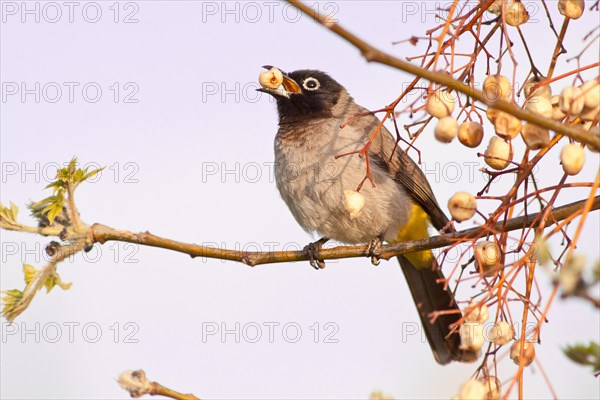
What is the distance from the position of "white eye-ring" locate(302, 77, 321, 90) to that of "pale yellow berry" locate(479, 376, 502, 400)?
3677 millimetres

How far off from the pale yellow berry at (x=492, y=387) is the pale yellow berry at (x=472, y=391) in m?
0.02

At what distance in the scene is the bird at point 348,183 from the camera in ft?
15.4

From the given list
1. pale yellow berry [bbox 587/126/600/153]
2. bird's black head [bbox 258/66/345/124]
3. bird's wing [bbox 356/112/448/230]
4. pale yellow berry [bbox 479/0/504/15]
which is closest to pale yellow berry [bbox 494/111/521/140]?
pale yellow berry [bbox 587/126/600/153]

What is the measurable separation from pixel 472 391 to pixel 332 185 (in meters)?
2.87

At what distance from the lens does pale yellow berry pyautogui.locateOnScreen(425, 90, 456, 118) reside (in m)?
2.12

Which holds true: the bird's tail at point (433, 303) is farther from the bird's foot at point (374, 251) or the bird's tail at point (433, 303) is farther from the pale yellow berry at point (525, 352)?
the pale yellow berry at point (525, 352)

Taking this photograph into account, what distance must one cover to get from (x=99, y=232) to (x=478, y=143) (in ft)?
3.71

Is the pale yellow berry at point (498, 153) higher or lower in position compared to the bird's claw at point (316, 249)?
lower

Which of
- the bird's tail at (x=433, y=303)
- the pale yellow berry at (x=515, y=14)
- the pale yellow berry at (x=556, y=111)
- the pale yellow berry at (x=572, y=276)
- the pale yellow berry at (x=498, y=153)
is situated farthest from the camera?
the bird's tail at (x=433, y=303)

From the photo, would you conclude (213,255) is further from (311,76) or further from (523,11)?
(311,76)

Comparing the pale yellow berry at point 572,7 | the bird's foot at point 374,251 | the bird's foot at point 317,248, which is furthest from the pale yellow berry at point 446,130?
the bird's foot at point 317,248

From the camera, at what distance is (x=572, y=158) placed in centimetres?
180

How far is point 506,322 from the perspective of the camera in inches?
84.1

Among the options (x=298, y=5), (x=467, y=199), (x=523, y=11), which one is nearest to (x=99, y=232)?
(x=467, y=199)
